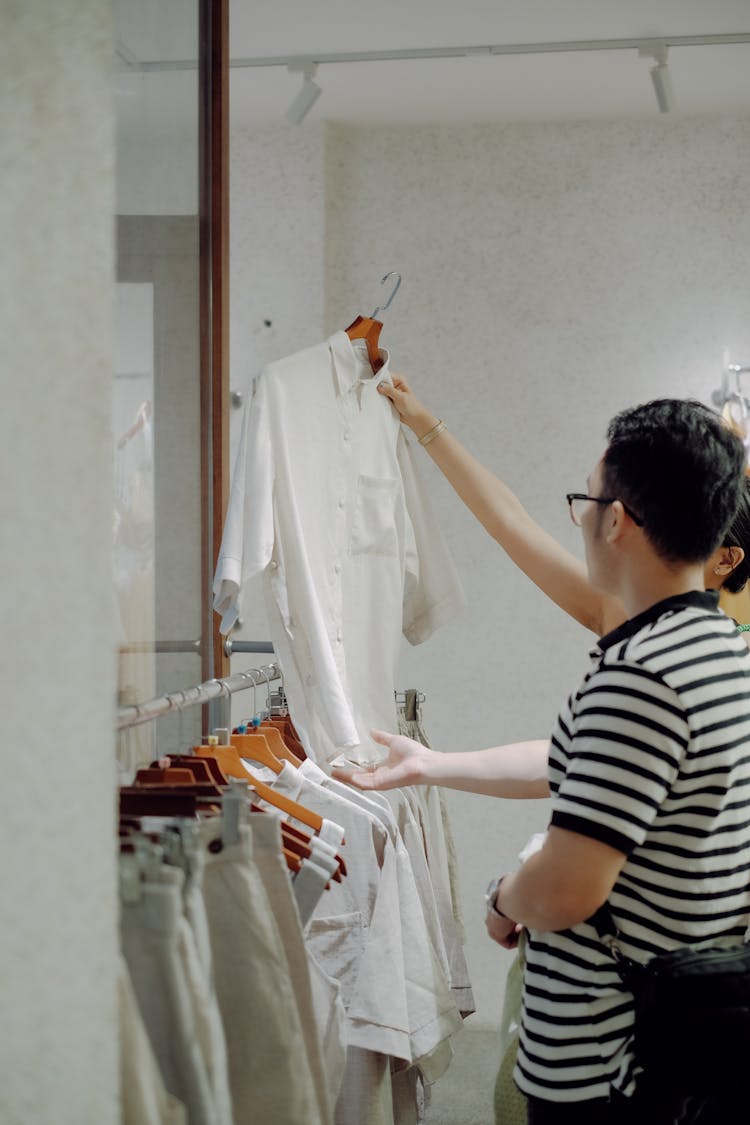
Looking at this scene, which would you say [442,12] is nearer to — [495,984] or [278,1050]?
[278,1050]

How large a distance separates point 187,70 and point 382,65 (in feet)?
4.82

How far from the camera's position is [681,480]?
133 centimetres

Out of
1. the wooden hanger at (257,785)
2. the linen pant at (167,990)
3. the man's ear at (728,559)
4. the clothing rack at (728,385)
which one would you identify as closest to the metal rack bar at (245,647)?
the wooden hanger at (257,785)

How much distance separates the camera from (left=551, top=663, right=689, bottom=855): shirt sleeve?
3.96 ft

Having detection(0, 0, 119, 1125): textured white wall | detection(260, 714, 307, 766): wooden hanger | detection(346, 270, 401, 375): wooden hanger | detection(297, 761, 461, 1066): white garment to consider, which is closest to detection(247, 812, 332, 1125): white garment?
detection(0, 0, 119, 1125): textured white wall

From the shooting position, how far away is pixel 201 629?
226cm

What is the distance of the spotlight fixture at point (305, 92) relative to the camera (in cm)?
336

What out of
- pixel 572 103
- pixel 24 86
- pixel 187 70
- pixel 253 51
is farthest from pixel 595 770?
pixel 572 103

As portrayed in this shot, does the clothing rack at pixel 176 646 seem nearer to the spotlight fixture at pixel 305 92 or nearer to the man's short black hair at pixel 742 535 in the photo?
the man's short black hair at pixel 742 535

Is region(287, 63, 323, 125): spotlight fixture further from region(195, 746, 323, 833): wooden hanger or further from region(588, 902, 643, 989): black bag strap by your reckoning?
region(588, 902, 643, 989): black bag strap

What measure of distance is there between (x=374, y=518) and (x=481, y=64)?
200 centimetres

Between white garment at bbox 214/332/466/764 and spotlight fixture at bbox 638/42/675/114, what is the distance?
1744mm

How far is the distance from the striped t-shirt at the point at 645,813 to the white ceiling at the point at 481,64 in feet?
7.89

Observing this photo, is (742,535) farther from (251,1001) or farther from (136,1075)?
(136,1075)
